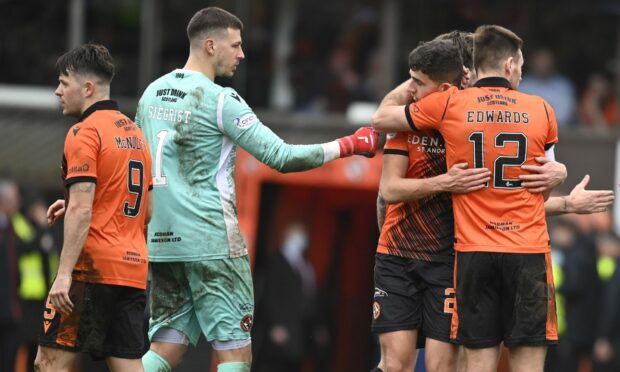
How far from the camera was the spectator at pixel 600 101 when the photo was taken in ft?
61.6

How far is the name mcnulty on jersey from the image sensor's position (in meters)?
8.00

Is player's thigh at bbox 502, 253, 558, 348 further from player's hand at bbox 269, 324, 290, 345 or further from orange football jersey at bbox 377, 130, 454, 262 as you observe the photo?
player's hand at bbox 269, 324, 290, 345

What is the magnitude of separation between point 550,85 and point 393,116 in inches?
431

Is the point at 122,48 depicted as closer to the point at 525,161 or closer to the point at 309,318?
the point at 309,318

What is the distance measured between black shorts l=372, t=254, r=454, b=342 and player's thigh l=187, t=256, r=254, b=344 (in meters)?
0.86

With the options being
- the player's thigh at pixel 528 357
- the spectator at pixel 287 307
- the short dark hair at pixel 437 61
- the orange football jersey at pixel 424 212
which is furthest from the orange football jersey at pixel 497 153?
the spectator at pixel 287 307

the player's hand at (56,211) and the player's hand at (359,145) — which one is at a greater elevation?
the player's hand at (359,145)

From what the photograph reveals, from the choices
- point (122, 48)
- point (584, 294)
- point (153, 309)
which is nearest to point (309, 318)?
point (584, 294)

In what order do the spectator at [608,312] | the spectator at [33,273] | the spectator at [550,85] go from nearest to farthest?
the spectator at [33,273] < the spectator at [608,312] < the spectator at [550,85]

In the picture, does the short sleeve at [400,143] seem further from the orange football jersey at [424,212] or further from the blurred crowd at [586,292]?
the blurred crowd at [586,292]

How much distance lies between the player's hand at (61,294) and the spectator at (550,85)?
11739 mm

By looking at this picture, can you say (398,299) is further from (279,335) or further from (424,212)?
(279,335)

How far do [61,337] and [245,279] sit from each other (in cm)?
117

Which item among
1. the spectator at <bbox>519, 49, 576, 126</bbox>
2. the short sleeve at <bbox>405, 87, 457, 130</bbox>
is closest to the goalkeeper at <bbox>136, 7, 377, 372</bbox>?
the short sleeve at <bbox>405, 87, 457, 130</bbox>
